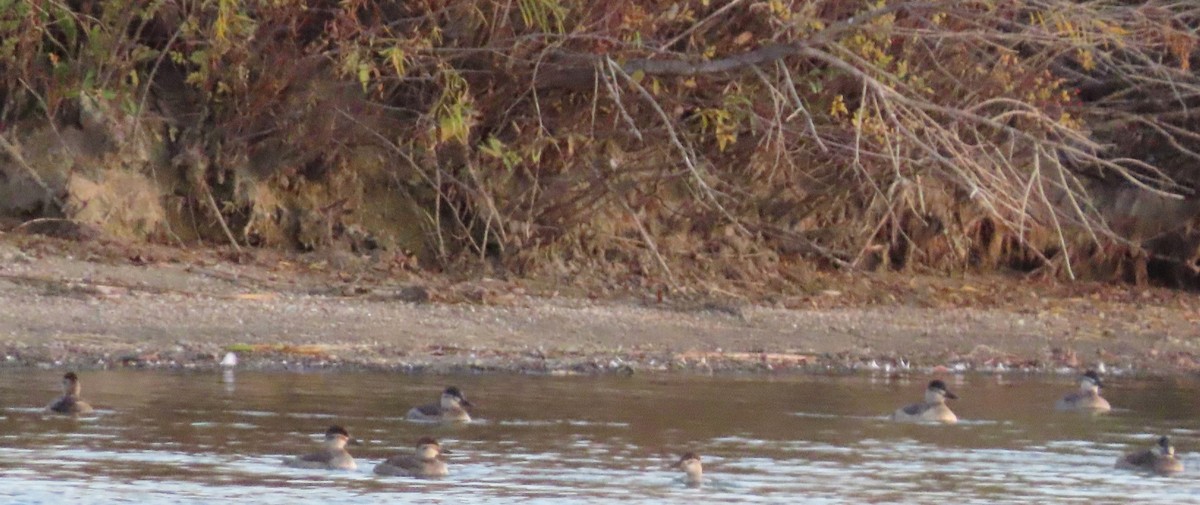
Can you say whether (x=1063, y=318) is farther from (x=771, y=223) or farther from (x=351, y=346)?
(x=351, y=346)

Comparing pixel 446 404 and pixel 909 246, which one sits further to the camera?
A: pixel 909 246

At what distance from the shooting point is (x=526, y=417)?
11.7 metres

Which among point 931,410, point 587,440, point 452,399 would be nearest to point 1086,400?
point 931,410

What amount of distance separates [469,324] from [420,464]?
582cm

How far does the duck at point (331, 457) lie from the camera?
9.79 metres

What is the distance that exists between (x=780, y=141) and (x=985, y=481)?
6.94 metres

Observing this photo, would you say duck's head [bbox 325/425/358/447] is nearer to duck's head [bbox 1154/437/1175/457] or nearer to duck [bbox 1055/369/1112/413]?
duck's head [bbox 1154/437/1175/457]

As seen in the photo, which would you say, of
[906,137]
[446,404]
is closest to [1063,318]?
[906,137]

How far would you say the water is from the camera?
30.7 ft

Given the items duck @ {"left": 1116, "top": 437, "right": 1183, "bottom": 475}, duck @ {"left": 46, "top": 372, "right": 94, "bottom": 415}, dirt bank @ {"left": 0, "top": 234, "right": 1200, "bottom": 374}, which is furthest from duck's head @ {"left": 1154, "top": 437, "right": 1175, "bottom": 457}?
duck @ {"left": 46, "top": 372, "right": 94, "bottom": 415}

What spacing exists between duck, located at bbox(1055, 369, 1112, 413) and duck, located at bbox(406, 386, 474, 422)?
3.61 meters

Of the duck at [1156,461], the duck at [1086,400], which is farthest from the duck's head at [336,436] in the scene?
the duck at [1086,400]

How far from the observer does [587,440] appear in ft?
35.9

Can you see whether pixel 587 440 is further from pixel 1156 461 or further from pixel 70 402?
pixel 1156 461
